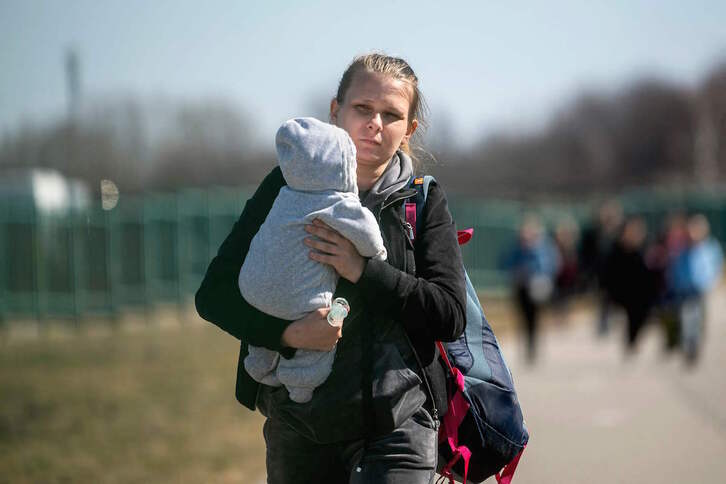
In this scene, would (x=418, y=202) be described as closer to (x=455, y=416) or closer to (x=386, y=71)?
(x=386, y=71)

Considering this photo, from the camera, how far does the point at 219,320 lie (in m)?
2.68

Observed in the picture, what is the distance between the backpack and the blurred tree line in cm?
71

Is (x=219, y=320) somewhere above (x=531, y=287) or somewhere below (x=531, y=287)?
above

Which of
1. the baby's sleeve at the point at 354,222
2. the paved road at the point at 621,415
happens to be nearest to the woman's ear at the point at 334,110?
the baby's sleeve at the point at 354,222

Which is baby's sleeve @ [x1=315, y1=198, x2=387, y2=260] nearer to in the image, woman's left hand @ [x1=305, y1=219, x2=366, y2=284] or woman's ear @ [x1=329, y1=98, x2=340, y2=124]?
woman's left hand @ [x1=305, y1=219, x2=366, y2=284]

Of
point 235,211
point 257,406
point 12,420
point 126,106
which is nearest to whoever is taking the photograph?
point 257,406

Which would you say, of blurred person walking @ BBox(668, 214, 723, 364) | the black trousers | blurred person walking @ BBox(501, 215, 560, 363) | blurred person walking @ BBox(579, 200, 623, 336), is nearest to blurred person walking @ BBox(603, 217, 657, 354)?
blurred person walking @ BBox(668, 214, 723, 364)

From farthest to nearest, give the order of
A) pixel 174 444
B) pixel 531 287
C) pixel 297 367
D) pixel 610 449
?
pixel 531 287
pixel 174 444
pixel 610 449
pixel 297 367

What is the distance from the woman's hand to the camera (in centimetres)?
254

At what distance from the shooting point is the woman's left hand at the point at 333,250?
2.55m

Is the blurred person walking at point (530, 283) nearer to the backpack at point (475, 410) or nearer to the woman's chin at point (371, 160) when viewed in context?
the backpack at point (475, 410)

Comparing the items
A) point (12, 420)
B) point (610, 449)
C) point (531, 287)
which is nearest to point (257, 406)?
point (610, 449)

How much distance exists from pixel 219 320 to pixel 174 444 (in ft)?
17.2

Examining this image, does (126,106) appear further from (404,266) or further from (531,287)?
(404,266)
